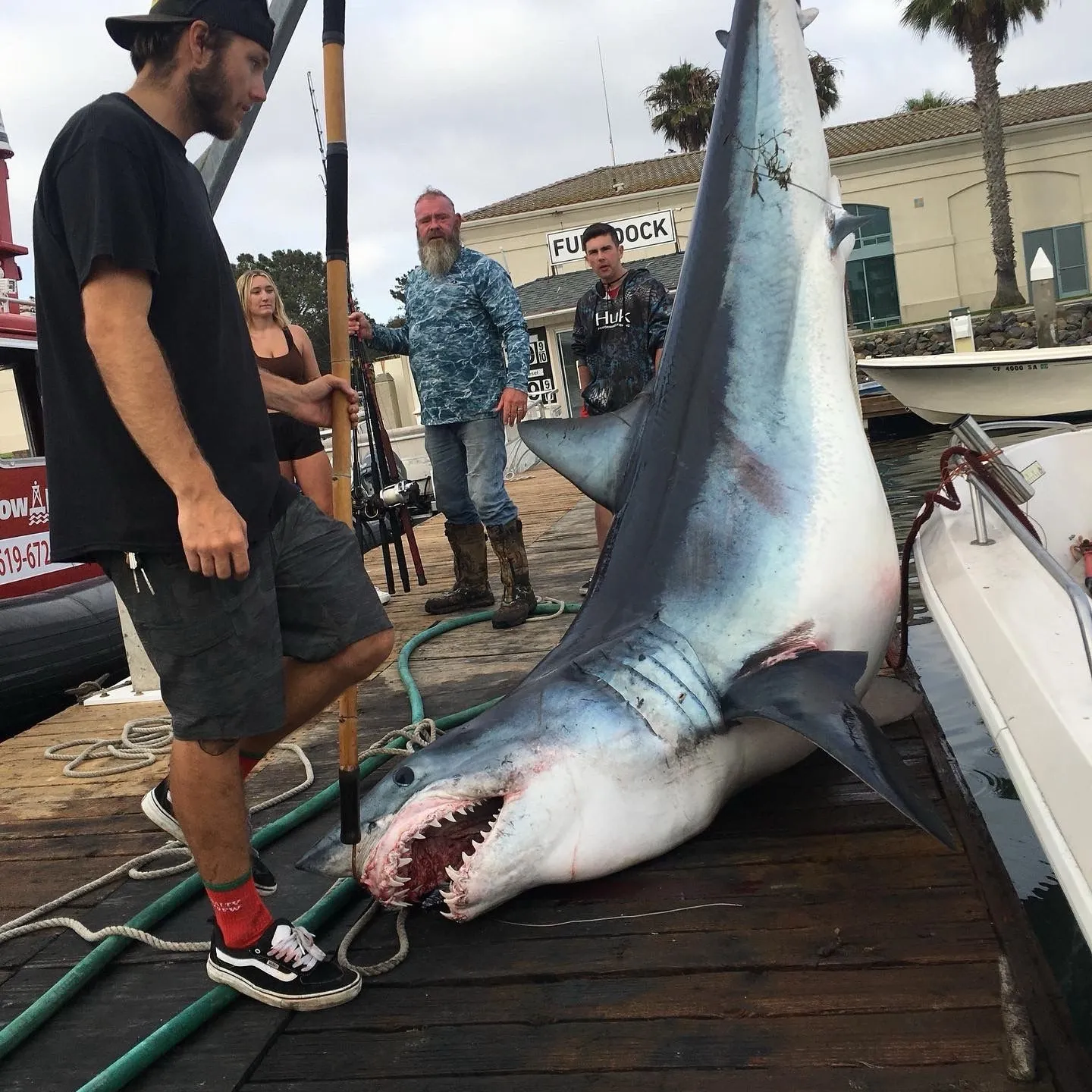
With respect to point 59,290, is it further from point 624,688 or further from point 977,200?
point 977,200

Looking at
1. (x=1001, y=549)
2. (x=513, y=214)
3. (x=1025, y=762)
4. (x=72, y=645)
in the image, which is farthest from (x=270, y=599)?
(x=513, y=214)

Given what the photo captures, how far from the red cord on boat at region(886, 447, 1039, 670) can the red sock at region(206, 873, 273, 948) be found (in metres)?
1.77

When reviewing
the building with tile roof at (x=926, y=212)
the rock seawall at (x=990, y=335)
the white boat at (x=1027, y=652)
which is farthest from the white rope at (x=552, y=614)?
the building with tile roof at (x=926, y=212)

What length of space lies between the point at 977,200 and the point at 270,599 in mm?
28881

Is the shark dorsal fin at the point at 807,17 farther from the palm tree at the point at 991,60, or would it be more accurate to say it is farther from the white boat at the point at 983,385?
the palm tree at the point at 991,60

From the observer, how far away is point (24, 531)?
5688 mm

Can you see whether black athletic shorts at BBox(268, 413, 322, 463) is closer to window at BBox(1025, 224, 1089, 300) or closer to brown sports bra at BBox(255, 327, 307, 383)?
brown sports bra at BBox(255, 327, 307, 383)

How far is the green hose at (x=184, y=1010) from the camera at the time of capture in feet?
5.66

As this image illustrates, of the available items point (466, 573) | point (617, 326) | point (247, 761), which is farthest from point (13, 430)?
point (247, 761)

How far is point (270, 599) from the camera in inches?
75.0

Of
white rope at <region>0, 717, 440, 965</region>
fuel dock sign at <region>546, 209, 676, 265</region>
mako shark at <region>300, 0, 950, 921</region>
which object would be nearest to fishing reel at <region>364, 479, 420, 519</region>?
white rope at <region>0, 717, 440, 965</region>

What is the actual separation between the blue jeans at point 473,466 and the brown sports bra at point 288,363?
65 cm

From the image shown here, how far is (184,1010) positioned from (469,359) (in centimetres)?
327

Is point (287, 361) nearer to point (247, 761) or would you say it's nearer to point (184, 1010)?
point (247, 761)
